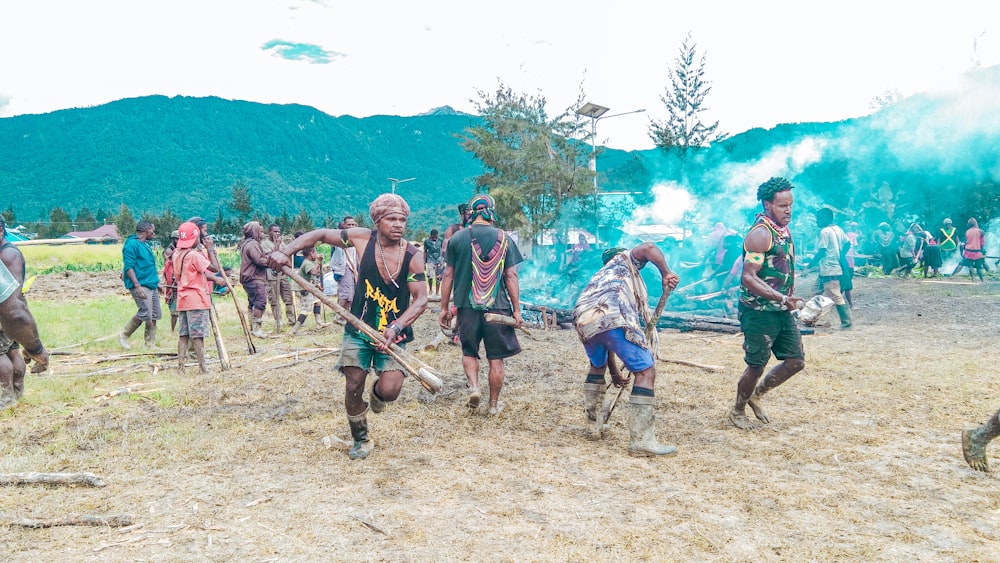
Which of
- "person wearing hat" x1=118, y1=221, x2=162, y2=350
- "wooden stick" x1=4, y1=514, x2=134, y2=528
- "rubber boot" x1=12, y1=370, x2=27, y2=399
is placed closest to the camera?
"wooden stick" x1=4, y1=514, x2=134, y2=528

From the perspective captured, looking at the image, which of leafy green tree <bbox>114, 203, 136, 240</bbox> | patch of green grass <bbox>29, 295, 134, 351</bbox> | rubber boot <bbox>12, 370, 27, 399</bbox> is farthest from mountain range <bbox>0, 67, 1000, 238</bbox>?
rubber boot <bbox>12, 370, 27, 399</bbox>

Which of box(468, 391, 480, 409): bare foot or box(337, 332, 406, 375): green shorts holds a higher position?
box(337, 332, 406, 375): green shorts

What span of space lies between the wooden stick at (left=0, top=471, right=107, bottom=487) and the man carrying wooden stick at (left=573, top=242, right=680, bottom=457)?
11.0ft

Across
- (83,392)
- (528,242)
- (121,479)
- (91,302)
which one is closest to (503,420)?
(121,479)

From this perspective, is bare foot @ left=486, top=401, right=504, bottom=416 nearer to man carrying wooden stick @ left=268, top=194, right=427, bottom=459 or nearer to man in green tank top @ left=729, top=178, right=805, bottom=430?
man carrying wooden stick @ left=268, top=194, right=427, bottom=459

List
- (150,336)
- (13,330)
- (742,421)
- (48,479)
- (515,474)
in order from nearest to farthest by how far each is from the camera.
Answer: (48,479)
(515,474)
(742,421)
(13,330)
(150,336)

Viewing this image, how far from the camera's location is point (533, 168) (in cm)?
1919

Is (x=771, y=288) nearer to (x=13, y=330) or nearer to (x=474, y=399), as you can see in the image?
(x=474, y=399)

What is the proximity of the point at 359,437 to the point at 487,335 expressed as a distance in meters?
1.51

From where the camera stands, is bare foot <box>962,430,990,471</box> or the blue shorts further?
the blue shorts

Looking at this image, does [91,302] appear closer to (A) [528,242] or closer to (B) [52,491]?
(A) [528,242]

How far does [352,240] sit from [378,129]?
15296 centimetres

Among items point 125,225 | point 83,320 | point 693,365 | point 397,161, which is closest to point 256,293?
point 83,320

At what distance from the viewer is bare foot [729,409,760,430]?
5.07 m
